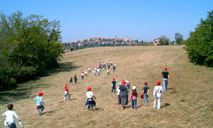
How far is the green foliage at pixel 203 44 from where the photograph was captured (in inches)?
1303

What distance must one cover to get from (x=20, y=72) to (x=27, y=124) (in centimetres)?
2803

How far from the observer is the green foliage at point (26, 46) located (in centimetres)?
3369

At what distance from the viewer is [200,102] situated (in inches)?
462

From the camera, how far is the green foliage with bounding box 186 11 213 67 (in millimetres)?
33094

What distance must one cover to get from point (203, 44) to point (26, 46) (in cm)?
3671

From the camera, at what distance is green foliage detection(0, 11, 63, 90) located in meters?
33.7

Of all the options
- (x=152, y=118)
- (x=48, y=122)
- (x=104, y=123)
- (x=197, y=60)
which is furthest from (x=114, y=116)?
(x=197, y=60)

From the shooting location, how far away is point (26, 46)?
136 ft

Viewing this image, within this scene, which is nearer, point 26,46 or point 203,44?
point 203,44

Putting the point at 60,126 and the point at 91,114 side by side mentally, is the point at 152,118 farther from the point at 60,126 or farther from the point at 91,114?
the point at 60,126

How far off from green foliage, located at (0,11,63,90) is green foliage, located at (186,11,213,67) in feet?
110

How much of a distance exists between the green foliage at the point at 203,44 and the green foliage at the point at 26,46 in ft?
110

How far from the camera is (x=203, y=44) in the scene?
34312 millimetres

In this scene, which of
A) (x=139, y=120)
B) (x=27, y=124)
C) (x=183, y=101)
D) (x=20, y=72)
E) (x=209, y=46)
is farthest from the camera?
(x=20, y=72)
